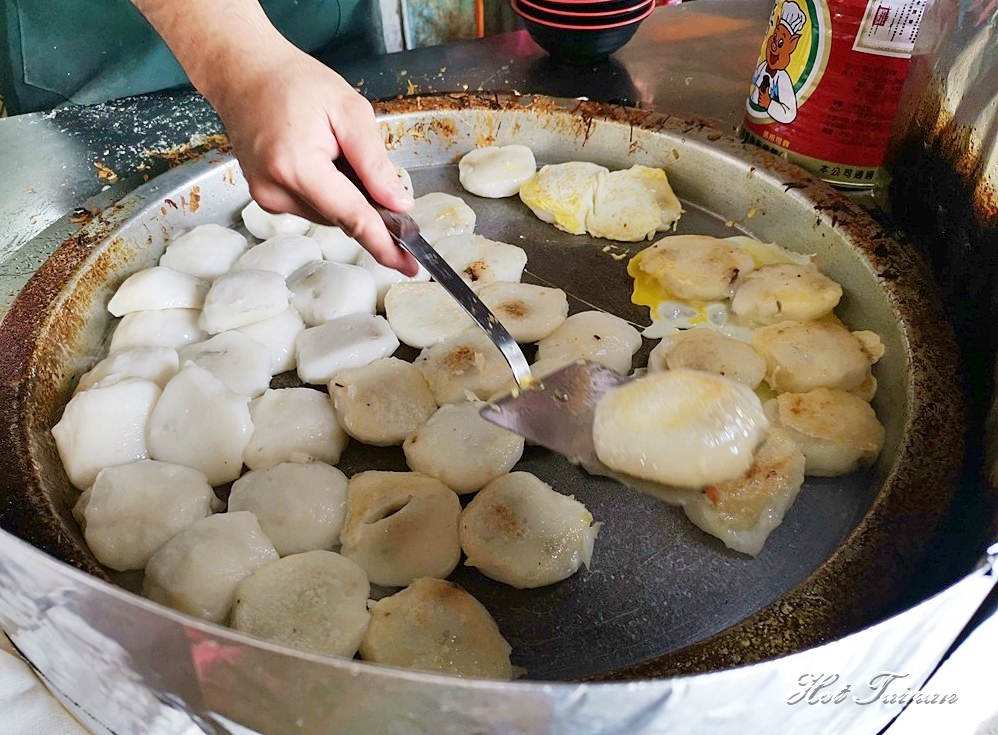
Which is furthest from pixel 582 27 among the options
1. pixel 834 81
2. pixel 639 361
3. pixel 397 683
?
pixel 397 683

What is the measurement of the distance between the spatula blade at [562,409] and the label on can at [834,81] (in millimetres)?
676

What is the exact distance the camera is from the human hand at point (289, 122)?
0.97 m

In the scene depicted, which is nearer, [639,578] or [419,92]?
[639,578]

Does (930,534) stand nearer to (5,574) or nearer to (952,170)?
(952,170)

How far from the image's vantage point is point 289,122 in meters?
0.97

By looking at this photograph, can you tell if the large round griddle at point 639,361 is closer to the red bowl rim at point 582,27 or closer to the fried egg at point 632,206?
the fried egg at point 632,206

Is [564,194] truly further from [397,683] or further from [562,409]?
[397,683]

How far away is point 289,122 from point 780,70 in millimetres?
821

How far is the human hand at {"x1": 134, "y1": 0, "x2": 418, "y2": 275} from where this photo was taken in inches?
38.2

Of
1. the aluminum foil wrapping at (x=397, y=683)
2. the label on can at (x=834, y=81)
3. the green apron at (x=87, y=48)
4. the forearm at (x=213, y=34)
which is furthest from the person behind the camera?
the green apron at (x=87, y=48)

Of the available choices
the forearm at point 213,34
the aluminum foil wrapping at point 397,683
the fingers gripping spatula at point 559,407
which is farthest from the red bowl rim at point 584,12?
the aluminum foil wrapping at point 397,683

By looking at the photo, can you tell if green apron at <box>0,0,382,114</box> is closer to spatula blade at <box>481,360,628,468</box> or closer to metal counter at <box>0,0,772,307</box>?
metal counter at <box>0,0,772,307</box>

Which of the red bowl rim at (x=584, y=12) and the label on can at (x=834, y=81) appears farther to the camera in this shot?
the red bowl rim at (x=584, y=12)

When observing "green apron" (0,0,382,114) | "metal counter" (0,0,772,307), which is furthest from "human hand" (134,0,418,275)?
"green apron" (0,0,382,114)
